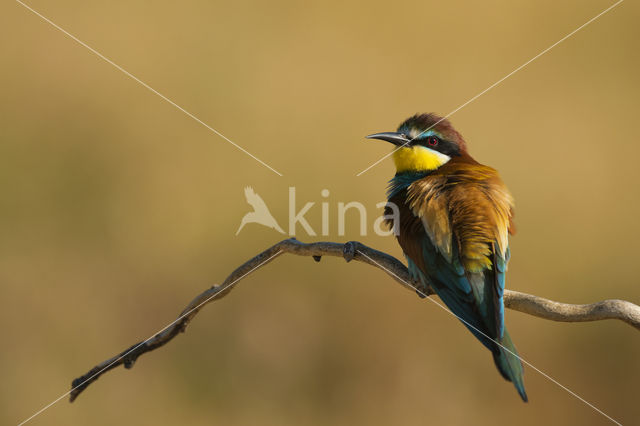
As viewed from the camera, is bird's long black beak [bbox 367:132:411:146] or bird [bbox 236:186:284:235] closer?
bird's long black beak [bbox 367:132:411:146]

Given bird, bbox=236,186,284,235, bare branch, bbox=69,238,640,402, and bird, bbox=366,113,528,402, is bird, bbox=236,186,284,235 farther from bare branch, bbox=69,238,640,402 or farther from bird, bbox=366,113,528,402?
bare branch, bbox=69,238,640,402

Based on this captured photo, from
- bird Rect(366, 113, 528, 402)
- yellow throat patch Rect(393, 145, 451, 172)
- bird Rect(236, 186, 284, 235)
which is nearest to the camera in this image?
bird Rect(366, 113, 528, 402)

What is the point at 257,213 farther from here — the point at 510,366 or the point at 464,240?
the point at 510,366

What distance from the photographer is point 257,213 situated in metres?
2.51

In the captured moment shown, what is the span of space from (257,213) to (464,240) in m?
1.34

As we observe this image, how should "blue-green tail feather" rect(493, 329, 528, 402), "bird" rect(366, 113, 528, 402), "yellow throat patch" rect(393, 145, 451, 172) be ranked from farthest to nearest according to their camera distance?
"yellow throat patch" rect(393, 145, 451, 172) < "bird" rect(366, 113, 528, 402) < "blue-green tail feather" rect(493, 329, 528, 402)

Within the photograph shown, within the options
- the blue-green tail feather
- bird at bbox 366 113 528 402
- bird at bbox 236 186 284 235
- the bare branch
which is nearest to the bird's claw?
the bare branch

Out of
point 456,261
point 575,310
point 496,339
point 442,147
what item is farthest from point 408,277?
point 442,147

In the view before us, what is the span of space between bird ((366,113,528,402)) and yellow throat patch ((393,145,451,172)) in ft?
0.21

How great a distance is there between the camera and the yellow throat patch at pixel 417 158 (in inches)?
63.9

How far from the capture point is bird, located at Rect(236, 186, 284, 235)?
7.81 ft

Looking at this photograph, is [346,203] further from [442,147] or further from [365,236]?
[442,147]

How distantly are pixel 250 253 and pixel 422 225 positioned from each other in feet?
4.02

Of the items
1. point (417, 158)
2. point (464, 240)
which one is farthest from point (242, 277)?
point (417, 158)
